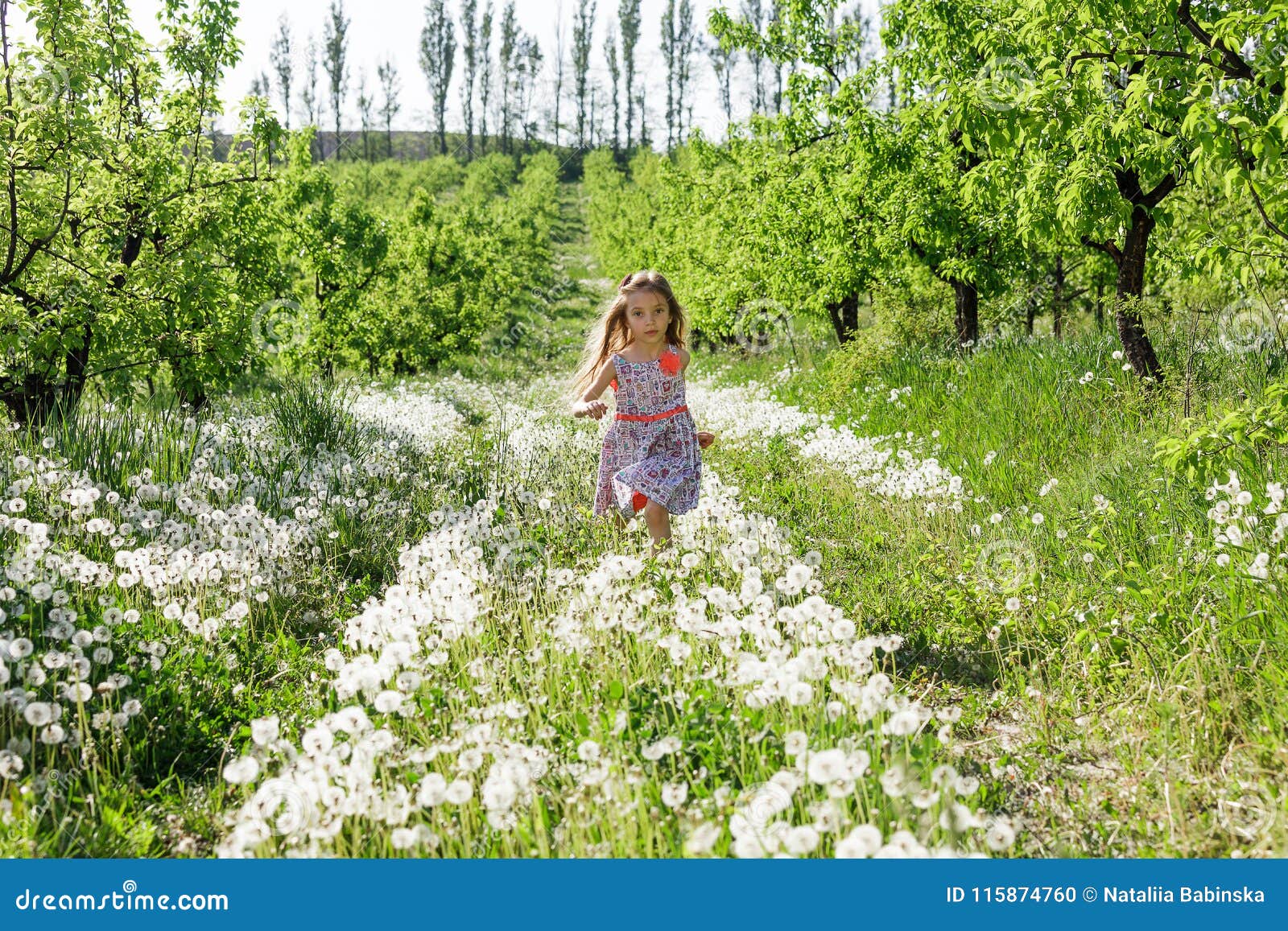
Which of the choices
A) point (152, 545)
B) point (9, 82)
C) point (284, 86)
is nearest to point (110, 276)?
point (9, 82)

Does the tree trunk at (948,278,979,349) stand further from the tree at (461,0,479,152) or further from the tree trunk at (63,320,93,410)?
the tree at (461,0,479,152)

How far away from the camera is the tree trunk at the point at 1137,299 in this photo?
7.32 m

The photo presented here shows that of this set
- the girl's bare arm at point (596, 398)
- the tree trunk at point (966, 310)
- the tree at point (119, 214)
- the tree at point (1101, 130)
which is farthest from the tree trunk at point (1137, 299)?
the tree at point (119, 214)

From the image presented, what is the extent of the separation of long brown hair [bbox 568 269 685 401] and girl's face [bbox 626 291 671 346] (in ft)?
0.12

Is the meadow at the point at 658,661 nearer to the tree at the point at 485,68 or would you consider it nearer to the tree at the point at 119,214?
the tree at the point at 119,214

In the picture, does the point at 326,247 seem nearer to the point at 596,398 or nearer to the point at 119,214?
the point at 119,214

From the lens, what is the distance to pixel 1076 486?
5.73m

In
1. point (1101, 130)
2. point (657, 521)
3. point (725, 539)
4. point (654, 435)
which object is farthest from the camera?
point (1101, 130)

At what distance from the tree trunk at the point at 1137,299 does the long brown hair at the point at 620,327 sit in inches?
153

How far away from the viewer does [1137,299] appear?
7.05 meters

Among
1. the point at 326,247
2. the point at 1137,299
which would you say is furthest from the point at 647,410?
the point at 326,247

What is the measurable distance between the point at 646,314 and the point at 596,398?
2.07ft

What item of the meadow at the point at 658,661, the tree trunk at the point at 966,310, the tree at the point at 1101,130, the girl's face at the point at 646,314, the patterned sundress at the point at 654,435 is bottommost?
the meadow at the point at 658,661

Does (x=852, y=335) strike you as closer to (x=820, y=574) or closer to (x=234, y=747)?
(x=820, y=574)
